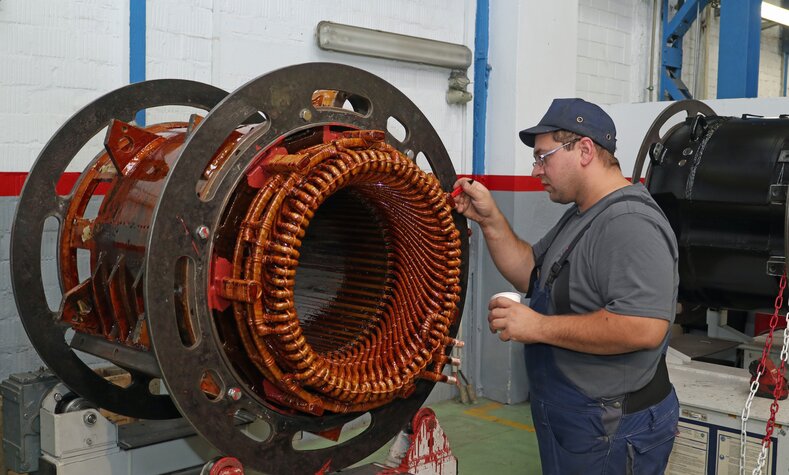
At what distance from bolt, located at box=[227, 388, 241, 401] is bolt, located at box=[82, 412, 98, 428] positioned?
0.48 m

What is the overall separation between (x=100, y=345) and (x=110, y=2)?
4.91 feet

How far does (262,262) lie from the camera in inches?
58.7

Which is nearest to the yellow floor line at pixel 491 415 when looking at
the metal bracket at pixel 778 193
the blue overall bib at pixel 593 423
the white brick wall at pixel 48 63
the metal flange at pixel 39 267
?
the metal bracket at pixel 778 193

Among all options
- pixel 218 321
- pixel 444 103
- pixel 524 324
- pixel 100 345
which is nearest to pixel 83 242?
pixel 100 345

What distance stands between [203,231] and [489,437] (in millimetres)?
2681

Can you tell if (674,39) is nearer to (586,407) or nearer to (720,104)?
(720,104)

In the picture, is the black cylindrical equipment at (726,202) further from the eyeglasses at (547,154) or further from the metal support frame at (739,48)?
the metal support frame at (739,48)

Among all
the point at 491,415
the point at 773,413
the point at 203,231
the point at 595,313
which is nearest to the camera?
the point at 203,231

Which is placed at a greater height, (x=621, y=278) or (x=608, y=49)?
(x=608, y=49)

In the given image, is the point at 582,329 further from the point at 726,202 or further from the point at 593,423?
the point at 726,202

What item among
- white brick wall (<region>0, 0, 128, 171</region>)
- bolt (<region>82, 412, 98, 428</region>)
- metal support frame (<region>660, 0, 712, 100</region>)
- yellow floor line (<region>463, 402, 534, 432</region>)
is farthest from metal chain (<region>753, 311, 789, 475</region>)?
metal support frame (<region>660, 0, 712, 100</region>)

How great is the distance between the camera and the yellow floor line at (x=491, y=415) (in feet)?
13.2

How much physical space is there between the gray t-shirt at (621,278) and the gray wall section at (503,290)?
2.22 metres

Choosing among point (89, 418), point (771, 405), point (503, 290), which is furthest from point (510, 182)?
point (89, 418)
